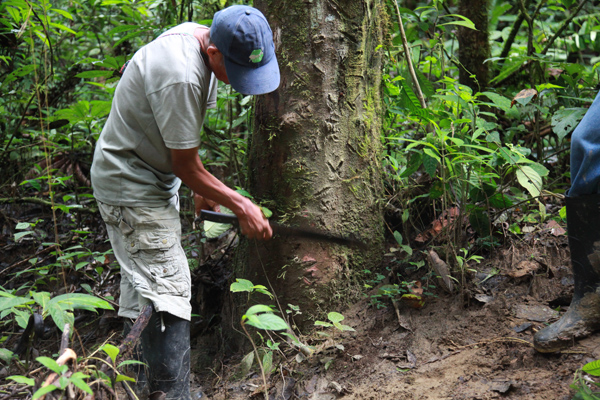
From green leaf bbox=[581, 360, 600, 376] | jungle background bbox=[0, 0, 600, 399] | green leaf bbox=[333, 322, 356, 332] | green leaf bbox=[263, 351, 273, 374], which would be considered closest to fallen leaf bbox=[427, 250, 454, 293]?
jungle background bbox=[0, 0, 600, 399]

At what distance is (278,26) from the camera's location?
2891 millimetres

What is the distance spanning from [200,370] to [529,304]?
6.65ft

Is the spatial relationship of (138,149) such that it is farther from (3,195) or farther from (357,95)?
(3,195)

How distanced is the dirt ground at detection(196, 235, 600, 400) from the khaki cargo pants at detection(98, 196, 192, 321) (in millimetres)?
668

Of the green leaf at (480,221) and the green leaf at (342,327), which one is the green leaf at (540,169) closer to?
the green leaf at (480,221)

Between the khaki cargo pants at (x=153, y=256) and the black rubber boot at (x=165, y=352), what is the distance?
8 centimetres

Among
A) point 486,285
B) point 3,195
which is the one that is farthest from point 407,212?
point 3,195

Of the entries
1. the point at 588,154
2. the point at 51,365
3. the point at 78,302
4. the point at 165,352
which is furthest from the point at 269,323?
the point at 588,154

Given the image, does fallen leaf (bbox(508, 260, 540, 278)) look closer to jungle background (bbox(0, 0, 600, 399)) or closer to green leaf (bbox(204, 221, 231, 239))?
jungle background (bbox(0, 0, 600, 399))

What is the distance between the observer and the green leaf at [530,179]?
270cm

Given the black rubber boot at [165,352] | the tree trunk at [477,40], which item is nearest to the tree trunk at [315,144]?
the black rubber boot at [165,352]

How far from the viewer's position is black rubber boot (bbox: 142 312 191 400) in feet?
8.36

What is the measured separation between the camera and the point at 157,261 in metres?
2.53

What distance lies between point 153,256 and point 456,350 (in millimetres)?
1628
